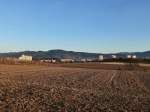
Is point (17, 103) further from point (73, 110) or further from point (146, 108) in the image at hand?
point (146, 108)

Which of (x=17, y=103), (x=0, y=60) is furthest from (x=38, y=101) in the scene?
(x=0, y=60)

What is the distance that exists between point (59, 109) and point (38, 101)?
7.77 feet

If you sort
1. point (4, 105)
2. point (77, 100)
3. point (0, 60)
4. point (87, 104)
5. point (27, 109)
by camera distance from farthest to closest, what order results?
point (0, 60) → point (77, 100) → point (87, 104) → point (4, 105) → point (27, 109)

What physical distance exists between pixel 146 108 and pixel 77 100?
3.69m

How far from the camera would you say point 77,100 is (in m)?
18.0

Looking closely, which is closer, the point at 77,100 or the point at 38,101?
the point at 38,101

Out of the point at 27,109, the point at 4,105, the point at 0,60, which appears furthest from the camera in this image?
the point at 0,60

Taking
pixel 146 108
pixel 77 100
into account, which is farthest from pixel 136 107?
pixel 77 100

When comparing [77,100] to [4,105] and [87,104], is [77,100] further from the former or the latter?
[4,105]

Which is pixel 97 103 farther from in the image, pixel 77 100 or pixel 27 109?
pixel 27 109

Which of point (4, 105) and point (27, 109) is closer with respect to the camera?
point (27, 109)

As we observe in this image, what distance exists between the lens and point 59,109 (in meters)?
14.7

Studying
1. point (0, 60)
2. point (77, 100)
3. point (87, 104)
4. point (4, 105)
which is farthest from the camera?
point (0, 60)

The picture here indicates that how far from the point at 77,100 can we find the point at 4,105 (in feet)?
13.8
